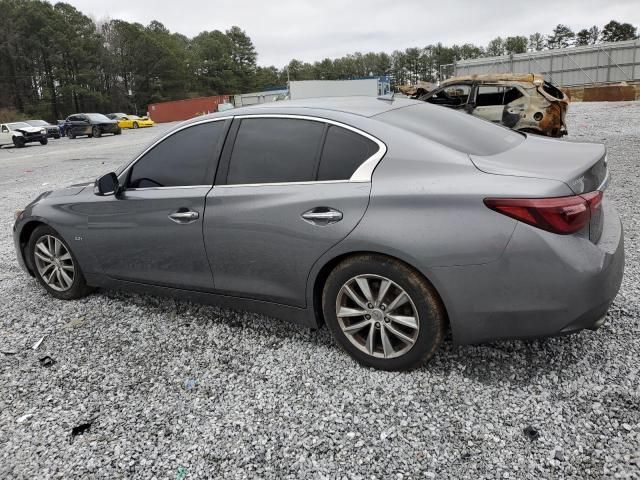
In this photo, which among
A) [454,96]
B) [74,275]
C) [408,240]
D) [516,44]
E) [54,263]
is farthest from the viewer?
[516,44]

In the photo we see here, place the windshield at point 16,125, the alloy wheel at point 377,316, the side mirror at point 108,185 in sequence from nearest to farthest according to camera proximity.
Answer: the alloy wheel at point 377,316 < the side mirror at point 108,185 < the windshield at point 16,125

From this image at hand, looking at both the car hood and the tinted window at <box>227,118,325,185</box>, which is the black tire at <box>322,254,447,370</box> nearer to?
the tinted window at <box>227,118,325,185</box>

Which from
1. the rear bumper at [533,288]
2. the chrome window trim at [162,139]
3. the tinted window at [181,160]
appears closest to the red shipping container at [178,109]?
the chrome window trim at [162,139]

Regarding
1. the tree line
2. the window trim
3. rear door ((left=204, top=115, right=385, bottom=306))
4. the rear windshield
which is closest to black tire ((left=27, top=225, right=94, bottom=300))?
rear door ((left=204, top=115, right=385, bottom=306))

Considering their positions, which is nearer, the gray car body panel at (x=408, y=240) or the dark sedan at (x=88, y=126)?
the gray car body panel at (x=408, y=240)

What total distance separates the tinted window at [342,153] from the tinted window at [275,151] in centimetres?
7

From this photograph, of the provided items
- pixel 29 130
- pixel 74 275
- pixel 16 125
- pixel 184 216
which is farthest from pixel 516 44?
pixel 184 216

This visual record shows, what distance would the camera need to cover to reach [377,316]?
2770mm

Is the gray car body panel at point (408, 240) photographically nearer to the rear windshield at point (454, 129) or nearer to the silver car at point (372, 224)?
the silver car at point (372, 224)

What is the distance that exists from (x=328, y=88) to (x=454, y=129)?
30200 mm

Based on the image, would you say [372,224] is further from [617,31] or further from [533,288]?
[617,31]

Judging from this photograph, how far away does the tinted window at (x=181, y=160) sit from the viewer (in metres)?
3.33

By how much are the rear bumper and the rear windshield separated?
69cm

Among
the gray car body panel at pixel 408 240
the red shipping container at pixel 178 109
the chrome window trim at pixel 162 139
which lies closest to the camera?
the gray car body panel at pixel 408 240
